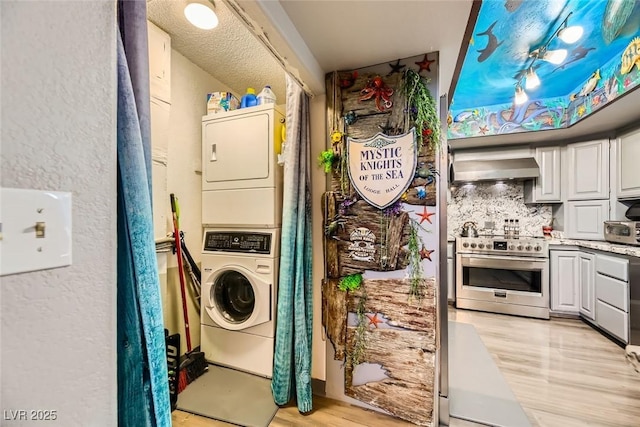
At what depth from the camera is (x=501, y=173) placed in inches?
127

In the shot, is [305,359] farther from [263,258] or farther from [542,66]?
[542,66]

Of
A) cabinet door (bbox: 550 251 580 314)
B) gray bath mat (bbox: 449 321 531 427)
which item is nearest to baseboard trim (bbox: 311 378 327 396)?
gray bath mat (bbox: 449 321 531 427)

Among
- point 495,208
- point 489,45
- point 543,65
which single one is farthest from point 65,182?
point 495,208

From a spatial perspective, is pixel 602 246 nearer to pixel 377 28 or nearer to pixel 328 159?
pixel 328 159

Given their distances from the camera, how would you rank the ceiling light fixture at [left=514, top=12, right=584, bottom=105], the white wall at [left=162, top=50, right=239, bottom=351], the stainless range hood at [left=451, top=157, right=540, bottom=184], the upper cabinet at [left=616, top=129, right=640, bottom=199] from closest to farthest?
the ceiling light fixture at [left=514, top=12, right=584, bottom=105]
the white wall at [left=162, top=50, right=239, bottom=351]
the upper cabinet at [left=616, top=129, right=640, bottom=199]
the stainless range hood at [left=451, top=157, right=540, bottom=184]

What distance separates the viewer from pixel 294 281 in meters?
1.64

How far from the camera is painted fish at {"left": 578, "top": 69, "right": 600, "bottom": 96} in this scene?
243cm

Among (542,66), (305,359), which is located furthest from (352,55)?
(542,66)

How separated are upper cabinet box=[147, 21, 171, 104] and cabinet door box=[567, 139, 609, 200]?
14.6 feet

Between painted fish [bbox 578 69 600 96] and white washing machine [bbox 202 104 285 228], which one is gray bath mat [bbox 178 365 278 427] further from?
painted fish [bbox 578 69 600 96]

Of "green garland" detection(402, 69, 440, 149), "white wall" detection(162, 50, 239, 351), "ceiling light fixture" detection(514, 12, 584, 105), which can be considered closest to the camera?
Result: "green garland" detection(402, 69, 440, 149)

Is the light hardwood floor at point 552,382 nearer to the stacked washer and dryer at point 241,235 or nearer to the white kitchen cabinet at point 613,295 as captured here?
the white kitchen cabinet at point 613,295

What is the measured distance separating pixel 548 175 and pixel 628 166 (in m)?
0.67

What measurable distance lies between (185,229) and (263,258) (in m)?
0.79
